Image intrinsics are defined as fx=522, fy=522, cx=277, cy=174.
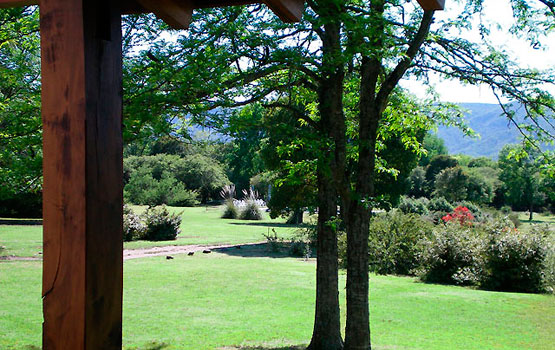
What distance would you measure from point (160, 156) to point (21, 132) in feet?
148

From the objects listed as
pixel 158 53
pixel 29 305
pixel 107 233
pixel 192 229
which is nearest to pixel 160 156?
pixel 192 229

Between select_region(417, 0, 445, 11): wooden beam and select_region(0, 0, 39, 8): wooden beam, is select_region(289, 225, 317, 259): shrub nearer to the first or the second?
select_region(417, 0, 445, 11): wooden beam

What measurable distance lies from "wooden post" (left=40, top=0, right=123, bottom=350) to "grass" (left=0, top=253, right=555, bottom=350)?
251 inches

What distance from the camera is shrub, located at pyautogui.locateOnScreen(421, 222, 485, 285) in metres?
15.0

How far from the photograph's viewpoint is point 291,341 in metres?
8.61

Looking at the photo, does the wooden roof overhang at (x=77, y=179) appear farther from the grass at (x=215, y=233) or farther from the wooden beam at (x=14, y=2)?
the grass at (x=215, y=233)

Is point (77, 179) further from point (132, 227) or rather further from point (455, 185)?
point (455, 185)

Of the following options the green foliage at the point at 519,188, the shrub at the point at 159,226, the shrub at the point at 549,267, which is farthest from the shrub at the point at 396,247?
the green foliage at the point at 519,188

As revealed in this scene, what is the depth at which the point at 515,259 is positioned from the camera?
13977mm

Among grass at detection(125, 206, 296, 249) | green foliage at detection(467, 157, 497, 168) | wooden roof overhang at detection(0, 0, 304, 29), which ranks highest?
green foliage at detection(467, 157, 497, 168)

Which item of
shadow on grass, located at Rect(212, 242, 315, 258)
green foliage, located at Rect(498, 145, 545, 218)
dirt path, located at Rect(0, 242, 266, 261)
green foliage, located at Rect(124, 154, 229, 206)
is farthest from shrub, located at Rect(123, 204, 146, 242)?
green foliage, located at Rect(498, 145, 545, 218)

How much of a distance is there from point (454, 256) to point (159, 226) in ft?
42.2

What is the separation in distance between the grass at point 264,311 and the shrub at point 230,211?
18692 mm

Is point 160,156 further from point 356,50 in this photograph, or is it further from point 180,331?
point 356,50
